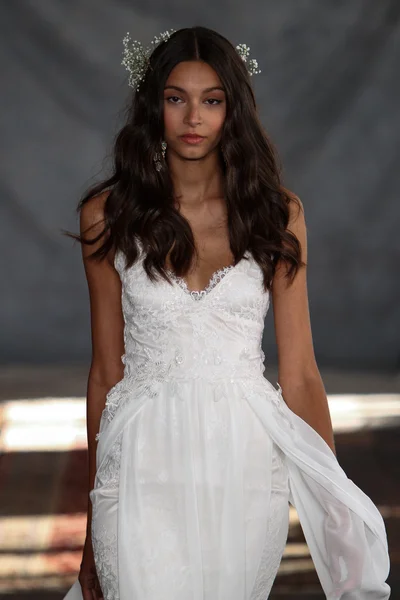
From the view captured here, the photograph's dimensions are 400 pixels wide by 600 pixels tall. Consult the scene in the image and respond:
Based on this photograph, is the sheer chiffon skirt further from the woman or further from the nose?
the nose

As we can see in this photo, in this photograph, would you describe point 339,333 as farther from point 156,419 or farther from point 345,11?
point 156,419

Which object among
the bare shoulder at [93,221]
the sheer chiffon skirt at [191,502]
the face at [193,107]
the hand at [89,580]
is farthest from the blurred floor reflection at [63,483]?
the face at [193,107]

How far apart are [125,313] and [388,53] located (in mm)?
6363

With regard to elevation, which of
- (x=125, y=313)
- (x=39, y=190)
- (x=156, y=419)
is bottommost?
(x=156, y=419)

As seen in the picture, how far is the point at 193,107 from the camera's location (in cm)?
271

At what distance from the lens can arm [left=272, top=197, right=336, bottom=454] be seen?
2.75 metres

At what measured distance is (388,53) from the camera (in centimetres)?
860

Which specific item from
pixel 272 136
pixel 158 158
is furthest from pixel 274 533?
pixel 272 136

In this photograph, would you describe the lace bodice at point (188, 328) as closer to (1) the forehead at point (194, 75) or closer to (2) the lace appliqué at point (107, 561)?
(2) the lace appliqué at point (107, 561)

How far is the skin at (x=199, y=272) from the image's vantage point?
108 inches

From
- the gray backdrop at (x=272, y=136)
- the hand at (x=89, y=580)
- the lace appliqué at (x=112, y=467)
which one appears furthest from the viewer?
the gray backdrop at (x=272, y=136)

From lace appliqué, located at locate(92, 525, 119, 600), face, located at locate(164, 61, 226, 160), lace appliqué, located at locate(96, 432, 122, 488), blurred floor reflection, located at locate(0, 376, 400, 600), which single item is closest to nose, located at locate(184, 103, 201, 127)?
face, located at locate(164, 61, 226, 160)

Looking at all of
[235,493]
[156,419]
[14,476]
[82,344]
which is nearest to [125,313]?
[156,419]

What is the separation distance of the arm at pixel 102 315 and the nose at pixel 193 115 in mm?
316
